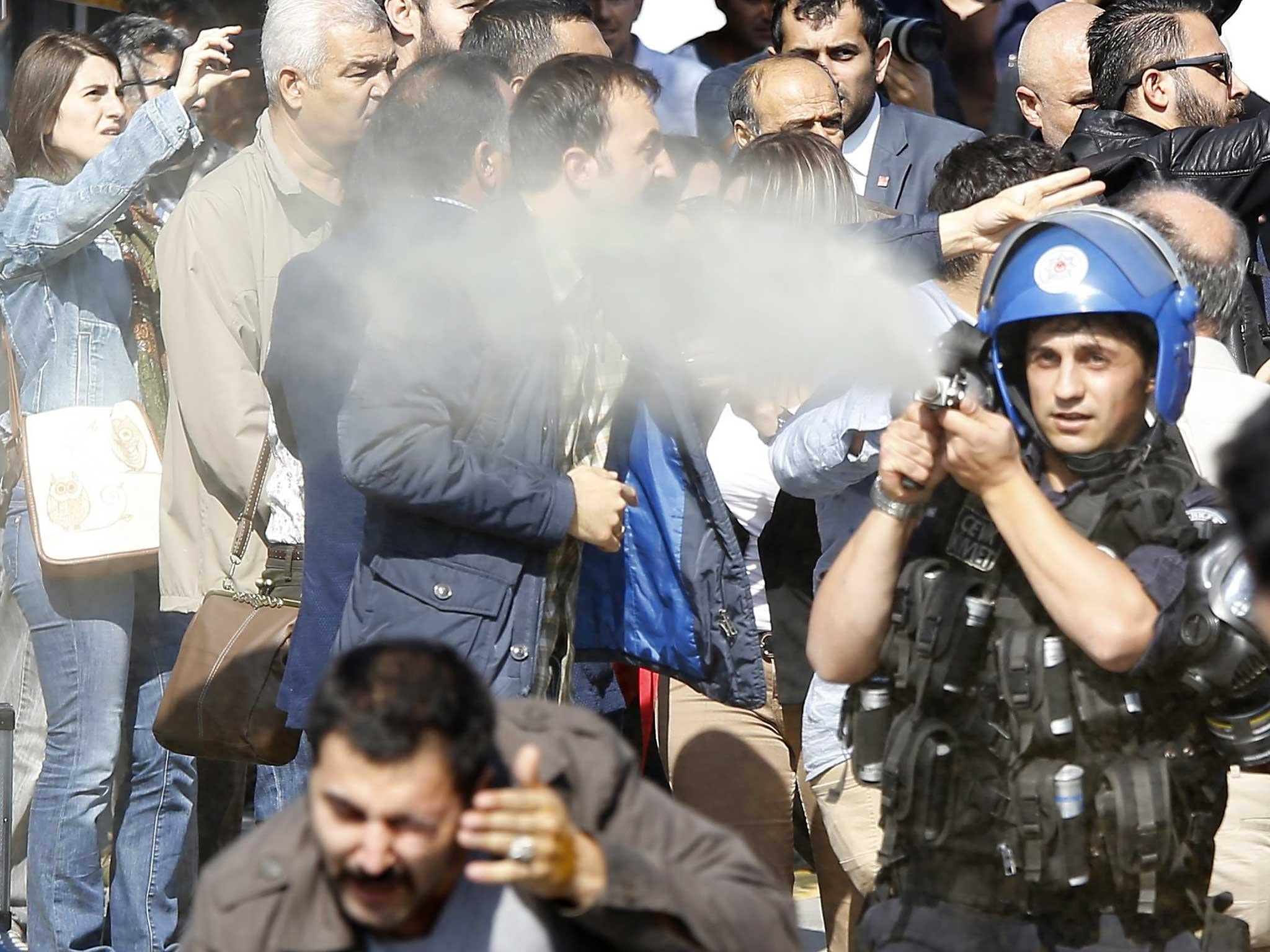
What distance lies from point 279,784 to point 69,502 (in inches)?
32.0

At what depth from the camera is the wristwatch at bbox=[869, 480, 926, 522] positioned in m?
2.87

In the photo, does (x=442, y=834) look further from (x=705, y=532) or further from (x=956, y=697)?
(x=705, y=532)

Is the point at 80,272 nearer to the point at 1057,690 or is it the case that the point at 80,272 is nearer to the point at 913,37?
the point at 1057,690

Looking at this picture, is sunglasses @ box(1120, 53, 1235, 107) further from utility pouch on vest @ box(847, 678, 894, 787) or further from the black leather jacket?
utility pouch on vest @ box(847, 678, 894, 787)

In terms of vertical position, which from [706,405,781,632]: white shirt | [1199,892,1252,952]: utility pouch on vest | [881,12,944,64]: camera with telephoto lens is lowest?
[1199,892,1252,952]: utility pouch on vest

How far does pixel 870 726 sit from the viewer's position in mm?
2965

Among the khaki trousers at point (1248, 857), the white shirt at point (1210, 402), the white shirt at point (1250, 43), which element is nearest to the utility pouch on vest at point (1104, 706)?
the khaki trousers at point (1248, 857)

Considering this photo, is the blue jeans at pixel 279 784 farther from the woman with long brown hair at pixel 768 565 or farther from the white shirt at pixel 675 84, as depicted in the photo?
the white shirt at pixel 675 84

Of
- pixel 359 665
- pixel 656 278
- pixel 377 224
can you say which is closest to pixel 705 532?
pixel 656 278

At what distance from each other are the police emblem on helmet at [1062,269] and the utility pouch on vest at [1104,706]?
1.82 ft

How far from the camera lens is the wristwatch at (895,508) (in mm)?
2869

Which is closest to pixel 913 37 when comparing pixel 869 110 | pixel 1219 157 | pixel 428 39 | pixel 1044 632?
pixel 869 110

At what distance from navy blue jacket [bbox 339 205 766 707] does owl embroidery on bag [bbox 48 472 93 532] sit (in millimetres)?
1064

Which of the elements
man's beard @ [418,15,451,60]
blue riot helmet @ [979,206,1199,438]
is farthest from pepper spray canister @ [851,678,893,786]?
man's beard @ [418,15,451,60]
